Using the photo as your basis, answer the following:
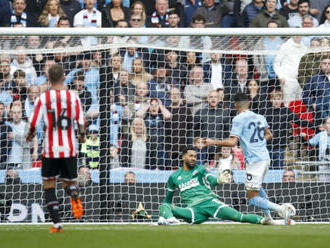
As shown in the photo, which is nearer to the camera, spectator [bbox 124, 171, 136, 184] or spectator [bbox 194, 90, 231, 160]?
spectator [bbox 124, 171, 136, 184]

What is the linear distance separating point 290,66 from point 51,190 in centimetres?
496

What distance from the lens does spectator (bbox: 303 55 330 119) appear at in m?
10.2

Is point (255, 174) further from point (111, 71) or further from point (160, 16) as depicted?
point (160, 16)

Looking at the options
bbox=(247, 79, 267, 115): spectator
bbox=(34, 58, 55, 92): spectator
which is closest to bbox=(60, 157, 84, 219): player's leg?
bbox=(34, 58, 55, 92): spectator

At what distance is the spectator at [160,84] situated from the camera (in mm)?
10406

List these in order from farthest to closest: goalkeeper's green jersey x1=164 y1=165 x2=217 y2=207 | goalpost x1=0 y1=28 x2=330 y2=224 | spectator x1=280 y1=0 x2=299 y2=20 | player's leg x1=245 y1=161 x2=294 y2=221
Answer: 1. spectator x1=280 y1=0 x2=299 y2=20
2. goalpost x1=0 y1=28 x2=330 y2=224
3. goalkeeper's green jersey x1=164 y1=165 x2=217 y2=207
4. player's leg x1=245 y1=161 x2=294 y2=221

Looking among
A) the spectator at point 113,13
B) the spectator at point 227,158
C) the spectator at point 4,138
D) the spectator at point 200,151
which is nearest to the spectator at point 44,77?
the spectator at point 4,138

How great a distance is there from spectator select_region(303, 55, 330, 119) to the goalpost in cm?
2

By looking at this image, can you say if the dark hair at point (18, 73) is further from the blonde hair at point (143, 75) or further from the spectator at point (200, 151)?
the spectator at point (200, 151)

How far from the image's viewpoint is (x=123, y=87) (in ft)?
33.7

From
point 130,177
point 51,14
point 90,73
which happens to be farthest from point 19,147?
point 51,14

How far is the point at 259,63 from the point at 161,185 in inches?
104

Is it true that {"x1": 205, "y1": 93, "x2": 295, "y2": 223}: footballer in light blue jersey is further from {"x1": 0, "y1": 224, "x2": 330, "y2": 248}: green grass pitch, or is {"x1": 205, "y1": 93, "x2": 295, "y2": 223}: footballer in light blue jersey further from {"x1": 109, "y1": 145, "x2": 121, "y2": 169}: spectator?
{"x1": 109, "y1": 145, "x2": 121, "y2": 169}: spectator

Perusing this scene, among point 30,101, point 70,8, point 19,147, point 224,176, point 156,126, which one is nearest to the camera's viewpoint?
point 224,176
